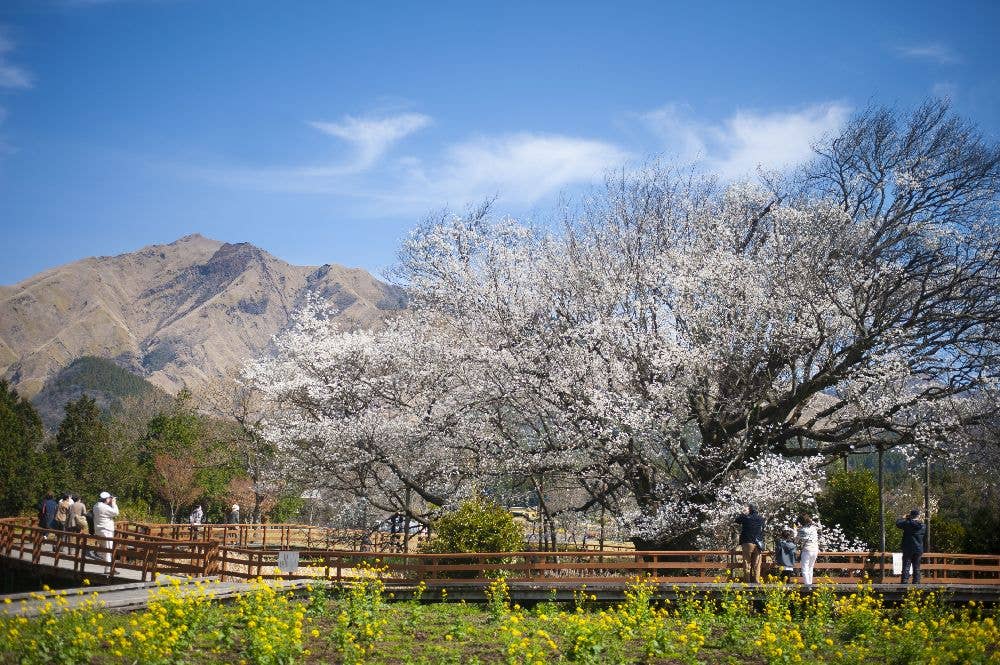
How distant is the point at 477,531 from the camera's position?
72.3ft

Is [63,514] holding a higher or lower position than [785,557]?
lower

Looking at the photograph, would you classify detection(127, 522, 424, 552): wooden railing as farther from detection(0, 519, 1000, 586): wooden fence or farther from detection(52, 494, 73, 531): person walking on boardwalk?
detection(0, 519, 1000, 586): wooden fence

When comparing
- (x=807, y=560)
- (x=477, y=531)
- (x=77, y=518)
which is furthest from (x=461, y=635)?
(x=77, y=518)

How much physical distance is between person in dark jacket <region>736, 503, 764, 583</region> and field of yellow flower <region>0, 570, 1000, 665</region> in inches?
109

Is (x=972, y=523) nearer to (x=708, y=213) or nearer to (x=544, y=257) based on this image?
(x=708, y=213)

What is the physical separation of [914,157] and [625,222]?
842 cm

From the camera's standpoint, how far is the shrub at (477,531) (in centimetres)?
2202

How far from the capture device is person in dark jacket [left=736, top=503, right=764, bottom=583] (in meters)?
19.3

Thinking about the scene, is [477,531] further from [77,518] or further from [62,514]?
[62,514]

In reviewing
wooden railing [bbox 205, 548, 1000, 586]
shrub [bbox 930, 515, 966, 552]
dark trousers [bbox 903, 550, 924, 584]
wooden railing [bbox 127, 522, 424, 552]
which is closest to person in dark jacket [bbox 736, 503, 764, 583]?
wooden railing [bbox 205, 548, 1000, 586]

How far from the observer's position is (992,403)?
905 inches

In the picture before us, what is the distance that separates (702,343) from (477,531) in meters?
8.02

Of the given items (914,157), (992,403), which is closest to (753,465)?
(992,403)

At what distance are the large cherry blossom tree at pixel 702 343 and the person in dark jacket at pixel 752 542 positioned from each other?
8.25ft
